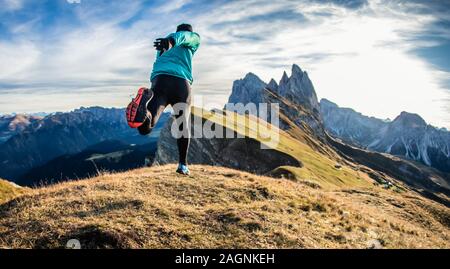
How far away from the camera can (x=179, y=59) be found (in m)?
11.6

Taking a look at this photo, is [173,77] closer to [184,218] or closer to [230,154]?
[184,218]

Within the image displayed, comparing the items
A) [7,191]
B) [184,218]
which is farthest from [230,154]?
[184,218]

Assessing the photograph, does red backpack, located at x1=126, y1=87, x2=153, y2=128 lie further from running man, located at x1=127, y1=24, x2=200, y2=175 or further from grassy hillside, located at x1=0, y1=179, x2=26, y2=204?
grassy hillside, located at x1=0, y1=179, x2=26, y2=204

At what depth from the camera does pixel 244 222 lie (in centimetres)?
973

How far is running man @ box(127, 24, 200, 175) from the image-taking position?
33.2 ft

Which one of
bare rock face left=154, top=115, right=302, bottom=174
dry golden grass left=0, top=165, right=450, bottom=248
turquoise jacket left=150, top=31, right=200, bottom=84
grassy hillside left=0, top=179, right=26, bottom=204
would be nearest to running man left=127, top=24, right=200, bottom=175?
turquoise jacket left=150, top=31, right=200, bottom=84

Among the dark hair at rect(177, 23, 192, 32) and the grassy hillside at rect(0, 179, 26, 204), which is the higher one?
the dark hair at rect(177, 23, 192, 32)

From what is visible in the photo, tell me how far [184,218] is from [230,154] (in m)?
74.8

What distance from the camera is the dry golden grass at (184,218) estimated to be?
27.7 feet

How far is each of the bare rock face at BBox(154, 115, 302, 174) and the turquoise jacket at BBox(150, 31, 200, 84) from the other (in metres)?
70.8

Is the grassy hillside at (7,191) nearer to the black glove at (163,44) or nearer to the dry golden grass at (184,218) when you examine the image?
the dry golden grass at (184,218)

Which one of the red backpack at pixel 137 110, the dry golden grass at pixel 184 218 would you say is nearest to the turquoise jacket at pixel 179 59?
the red backpack at pixel 137 110

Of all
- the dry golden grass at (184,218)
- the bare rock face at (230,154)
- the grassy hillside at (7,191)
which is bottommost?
the bare rock face at (230,154)

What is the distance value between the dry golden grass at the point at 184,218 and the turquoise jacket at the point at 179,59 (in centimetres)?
411
